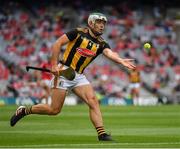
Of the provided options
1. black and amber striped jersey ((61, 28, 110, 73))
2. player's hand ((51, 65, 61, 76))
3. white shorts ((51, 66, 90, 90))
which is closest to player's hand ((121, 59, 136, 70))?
black and amber striped jersey ((61, 28, 110, 73))

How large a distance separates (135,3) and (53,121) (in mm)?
25954

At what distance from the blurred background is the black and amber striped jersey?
2117 cm

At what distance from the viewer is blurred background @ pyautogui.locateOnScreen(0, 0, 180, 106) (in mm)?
38250

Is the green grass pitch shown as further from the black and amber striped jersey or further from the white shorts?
the black and amber striped jersey

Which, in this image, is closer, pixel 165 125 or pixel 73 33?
pixel 73 33

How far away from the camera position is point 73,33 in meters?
14.7

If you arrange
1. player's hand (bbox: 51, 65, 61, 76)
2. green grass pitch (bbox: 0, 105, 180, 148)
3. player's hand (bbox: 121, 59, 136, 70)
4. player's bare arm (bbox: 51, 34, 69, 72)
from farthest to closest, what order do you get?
player's hand (bbox: 51, 65, 61, 76), player's bare arm (bbox: 51, 34, 69, 72), player's hand (bbox: 121, 59, 136, 70), green grass pitch (bbox: 0, 105, 180, 148)

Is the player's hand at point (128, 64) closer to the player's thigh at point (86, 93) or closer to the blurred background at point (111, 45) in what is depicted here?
the player's thigh at point (86, 93)

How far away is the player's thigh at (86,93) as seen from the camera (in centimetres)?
1472

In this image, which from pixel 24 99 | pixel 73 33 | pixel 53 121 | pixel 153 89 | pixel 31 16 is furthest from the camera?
pixel 31 16

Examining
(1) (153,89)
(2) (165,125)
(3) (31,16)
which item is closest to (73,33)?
(2) (165,125)

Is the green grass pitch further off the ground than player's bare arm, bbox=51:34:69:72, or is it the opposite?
player's bare arm, bbox=51:34:69:72

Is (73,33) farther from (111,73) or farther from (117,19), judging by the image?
(117,19)

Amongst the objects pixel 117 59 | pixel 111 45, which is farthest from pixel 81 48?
pixel 111 45
